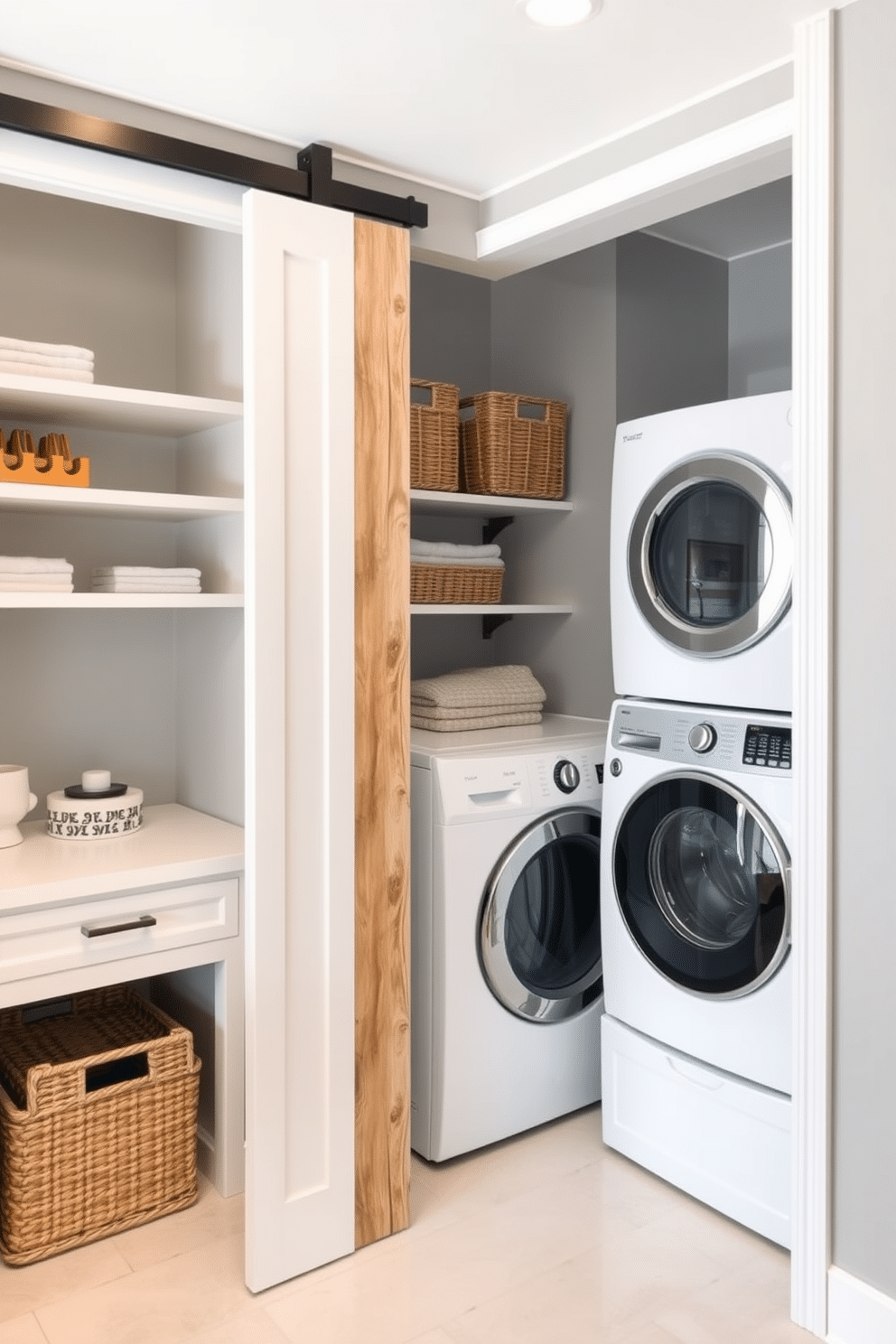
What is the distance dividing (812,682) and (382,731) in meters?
0.85

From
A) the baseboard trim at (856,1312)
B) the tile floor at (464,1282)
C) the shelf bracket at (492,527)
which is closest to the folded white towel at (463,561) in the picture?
the shelf bracket at (492,527)

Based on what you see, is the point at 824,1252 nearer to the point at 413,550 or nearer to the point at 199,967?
the point at 199,967

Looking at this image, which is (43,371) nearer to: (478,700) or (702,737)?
(478,700)

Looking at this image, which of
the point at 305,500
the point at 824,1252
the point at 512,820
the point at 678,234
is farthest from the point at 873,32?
the point at 824,1252

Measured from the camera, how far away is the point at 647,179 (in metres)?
2.22

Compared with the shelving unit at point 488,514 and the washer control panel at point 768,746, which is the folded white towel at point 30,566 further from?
the washer control panel at point 768,746

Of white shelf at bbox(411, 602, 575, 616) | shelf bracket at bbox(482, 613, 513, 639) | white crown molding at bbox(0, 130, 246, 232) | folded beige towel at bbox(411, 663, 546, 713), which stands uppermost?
white crown molding at bbox(0, 130, 246, 232)

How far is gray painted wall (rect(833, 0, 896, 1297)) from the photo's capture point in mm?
1818

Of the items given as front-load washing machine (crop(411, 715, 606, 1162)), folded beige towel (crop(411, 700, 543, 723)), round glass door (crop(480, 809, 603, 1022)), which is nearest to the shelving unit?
folded beige towel (crop(411, 700, 543, 723))

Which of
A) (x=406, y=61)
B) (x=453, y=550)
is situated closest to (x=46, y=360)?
(x=406, y=61)

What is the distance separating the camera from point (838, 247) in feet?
6.18

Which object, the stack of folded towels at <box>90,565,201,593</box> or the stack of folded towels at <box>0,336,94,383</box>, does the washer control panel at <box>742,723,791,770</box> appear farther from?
the stack of folded towels at <box>0,336,94,383</box>

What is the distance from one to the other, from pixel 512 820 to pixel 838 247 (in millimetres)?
1433

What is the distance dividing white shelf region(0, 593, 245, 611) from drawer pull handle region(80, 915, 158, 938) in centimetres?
66
